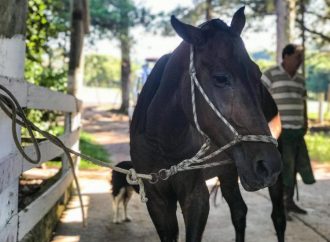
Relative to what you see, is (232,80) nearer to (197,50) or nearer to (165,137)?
(197,50)

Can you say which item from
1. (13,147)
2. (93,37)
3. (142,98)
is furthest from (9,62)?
(93,37)

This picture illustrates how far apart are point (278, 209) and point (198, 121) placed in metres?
2.32

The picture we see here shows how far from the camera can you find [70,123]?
6230 millimetres

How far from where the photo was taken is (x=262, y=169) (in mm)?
2273

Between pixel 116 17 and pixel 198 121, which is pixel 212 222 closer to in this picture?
pixel 198 121

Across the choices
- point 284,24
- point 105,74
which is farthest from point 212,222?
point 105,74

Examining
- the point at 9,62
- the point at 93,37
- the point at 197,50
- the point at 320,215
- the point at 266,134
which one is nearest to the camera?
the point at 266,134

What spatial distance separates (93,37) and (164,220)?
20.9m

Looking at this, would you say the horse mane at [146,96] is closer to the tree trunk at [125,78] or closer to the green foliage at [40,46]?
the green foliage at [40,46]

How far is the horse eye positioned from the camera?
2383 millimetres

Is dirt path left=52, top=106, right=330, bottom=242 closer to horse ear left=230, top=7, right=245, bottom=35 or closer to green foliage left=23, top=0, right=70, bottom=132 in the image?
green foliage left=23, top=0, right=70, bottom=132

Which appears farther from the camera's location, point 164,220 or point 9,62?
point 164,220

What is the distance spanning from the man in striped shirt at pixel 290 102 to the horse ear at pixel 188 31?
11.5 ft

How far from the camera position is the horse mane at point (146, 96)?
3.16 meters
